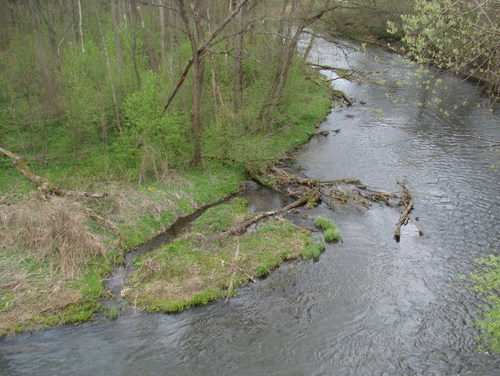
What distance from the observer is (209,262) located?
476 inches

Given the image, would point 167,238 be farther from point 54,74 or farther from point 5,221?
point 54,74

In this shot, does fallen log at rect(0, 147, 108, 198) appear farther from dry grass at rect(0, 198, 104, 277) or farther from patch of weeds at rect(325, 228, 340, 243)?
patch of weeds at rect(325, 228, 340, 243)

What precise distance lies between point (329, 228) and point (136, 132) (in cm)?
872

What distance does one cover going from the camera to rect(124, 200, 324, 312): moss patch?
35.5 ft

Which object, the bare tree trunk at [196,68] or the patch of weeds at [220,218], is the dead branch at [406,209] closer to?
the patch of weeds at [220,218]

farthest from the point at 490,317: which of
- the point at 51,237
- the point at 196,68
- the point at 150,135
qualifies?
the point at 150,135

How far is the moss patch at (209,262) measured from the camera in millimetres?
10812

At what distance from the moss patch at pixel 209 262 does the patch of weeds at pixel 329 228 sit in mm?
651

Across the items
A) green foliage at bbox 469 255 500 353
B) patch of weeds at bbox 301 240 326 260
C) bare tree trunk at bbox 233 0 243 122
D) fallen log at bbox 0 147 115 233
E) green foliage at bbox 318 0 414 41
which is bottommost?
patch of weeds at bbox 301 240 326 260

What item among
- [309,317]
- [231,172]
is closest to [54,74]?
[231,172]

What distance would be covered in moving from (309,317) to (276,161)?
10.2m

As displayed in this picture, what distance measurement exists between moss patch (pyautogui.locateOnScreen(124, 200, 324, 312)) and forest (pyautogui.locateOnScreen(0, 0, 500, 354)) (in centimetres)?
14

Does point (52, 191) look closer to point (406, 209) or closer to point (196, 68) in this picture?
point (196, 68)

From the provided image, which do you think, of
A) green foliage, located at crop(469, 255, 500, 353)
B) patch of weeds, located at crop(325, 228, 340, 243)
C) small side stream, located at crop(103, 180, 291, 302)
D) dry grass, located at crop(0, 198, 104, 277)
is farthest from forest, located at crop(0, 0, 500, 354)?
green foliage, located at crop(469, 255, 500, 353)
